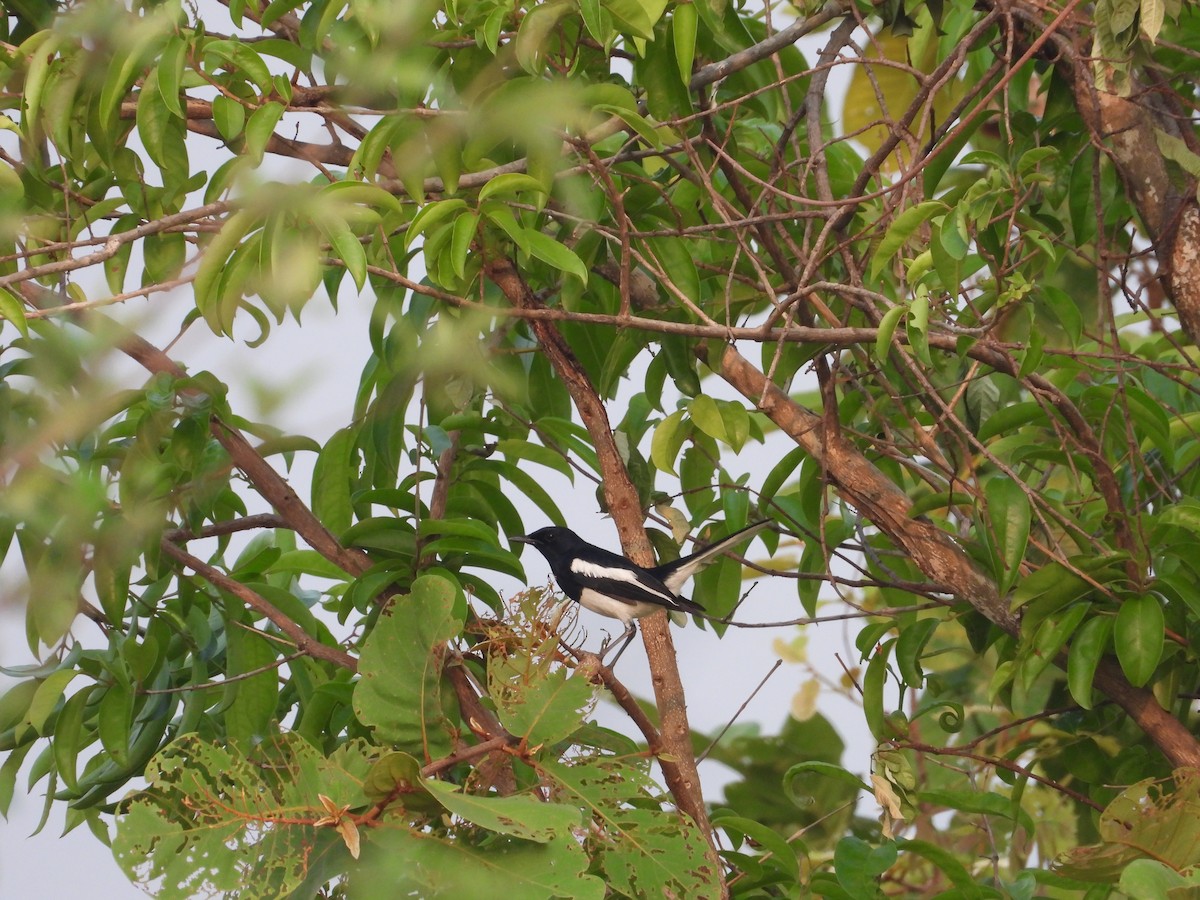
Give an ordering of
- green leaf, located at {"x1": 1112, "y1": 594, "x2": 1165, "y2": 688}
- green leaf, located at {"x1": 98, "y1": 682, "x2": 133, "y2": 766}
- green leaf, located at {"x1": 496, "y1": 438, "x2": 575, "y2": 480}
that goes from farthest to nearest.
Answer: green leaf, located at {"x1": 496, "y1": 438, "x2": 575, "y2": 480} → green leaf, located at {"x1": 98, "y1": 682, "x2": 133, "y2": 766} → green leaf, located at {"x1": 1112, "y1": 594, "x2": 1165, "y2": 688}

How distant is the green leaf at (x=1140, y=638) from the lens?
2010 millimetres

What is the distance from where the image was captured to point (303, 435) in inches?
94.5

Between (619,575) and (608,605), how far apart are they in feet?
0.50

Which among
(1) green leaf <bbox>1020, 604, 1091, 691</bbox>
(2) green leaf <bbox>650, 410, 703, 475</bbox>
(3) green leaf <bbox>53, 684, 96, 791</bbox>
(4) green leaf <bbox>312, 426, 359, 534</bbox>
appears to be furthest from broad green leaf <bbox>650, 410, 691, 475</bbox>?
(3) green leaf <bbox>53, 684, 96, 791</bbox>

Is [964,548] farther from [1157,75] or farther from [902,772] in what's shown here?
[1157,75]

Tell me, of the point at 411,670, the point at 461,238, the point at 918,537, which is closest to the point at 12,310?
the point at 461,238

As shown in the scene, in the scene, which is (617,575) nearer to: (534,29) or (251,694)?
(251,694)

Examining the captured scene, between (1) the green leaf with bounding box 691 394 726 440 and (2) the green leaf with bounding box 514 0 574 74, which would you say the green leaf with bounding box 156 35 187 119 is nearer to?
(2) the green leaf with bounding box 514 0 574 74

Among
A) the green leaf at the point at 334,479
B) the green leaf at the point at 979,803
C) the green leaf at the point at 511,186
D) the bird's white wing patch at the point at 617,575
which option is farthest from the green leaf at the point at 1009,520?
the green leaf at the point at 334,479

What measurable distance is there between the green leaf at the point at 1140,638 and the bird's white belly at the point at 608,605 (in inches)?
35.7

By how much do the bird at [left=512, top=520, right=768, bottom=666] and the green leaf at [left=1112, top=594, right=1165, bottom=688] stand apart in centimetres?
66

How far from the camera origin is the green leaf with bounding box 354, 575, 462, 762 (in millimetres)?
1693

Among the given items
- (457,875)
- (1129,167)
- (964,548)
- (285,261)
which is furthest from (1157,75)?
(457,875)

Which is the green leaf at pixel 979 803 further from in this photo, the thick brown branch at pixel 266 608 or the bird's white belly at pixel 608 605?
the thick brown branch at pixel 266 608
